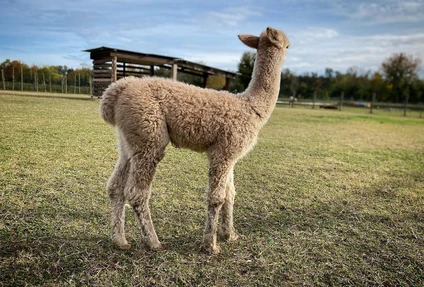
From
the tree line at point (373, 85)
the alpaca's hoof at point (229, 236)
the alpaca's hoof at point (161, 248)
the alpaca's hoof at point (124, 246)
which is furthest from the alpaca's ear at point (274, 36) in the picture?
the tree line at point (373, 85)

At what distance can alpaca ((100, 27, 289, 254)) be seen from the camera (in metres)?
2.77

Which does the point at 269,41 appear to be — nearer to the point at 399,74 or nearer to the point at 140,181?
the point at 140,181

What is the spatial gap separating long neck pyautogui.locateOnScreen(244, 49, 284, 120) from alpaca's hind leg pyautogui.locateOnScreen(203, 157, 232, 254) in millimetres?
667

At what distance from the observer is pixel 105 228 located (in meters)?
3.27

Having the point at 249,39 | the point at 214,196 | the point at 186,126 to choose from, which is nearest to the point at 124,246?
the point at 214,196

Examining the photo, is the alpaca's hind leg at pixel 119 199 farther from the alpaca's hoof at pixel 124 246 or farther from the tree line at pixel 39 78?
the tree line at pixel 39 78

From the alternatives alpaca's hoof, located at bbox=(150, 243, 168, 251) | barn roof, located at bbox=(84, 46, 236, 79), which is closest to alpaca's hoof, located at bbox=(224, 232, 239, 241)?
alpaca's hoof, located at bbox=(150, 243, 168, 251)

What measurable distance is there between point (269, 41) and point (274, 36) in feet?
0.23

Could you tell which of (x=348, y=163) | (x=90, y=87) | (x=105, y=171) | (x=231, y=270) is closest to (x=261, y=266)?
(x=231, y=270)

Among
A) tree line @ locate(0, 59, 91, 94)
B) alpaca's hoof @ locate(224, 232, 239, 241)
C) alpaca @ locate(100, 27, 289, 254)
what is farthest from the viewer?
tree line @ locate(0, 59, 91, 94)

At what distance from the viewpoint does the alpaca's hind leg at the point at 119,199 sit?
293cm

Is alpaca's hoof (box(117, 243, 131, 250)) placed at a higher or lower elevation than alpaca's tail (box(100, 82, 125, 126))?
lower

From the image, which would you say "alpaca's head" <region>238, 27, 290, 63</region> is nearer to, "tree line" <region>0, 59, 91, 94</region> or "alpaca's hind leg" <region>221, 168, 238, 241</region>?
"alpaca's hind leg" <region>221, 168, 238, 241</region>

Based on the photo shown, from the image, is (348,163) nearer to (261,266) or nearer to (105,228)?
(261,266)
